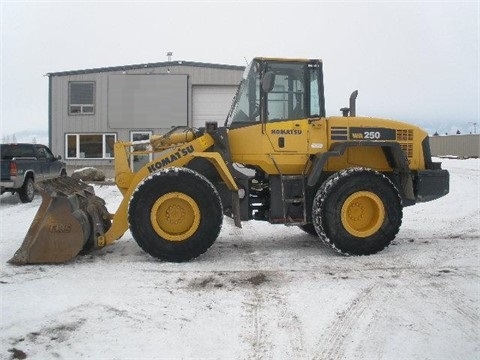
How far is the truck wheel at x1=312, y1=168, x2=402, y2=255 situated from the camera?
6.76 metres

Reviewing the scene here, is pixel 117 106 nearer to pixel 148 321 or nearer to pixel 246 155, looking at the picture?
pixel 246 155

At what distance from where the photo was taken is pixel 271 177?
7199 mm

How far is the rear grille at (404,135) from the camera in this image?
24.3 ft

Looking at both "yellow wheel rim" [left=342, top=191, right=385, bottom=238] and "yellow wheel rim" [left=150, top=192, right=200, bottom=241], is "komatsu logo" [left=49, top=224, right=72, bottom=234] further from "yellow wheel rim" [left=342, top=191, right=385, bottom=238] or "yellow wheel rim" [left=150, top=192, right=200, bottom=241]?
"yellow wheel rim" [left=342, top=191, right=385, bottom=238]

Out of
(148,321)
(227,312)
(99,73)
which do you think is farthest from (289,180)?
(99,73)

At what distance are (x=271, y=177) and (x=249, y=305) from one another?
2808mm

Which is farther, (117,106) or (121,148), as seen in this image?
(117,106)

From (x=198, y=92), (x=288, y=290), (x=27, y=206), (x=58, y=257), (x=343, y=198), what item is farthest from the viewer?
(x=198, y=92)

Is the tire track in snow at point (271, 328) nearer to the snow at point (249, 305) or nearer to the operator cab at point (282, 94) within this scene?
the snow at point (249, 305)

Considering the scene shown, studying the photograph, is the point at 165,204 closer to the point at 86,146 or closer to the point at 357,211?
the point at 357,211

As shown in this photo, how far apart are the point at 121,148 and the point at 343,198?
128 inches

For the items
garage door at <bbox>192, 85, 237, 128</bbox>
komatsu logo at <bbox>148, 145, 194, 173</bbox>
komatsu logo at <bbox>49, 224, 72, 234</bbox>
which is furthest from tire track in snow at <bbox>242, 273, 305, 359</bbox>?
garage door at <bbox>192, 85, 237, 128</bbox>

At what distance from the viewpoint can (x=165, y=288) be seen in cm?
525

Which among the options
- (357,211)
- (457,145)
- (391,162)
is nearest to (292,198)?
(357,211)
